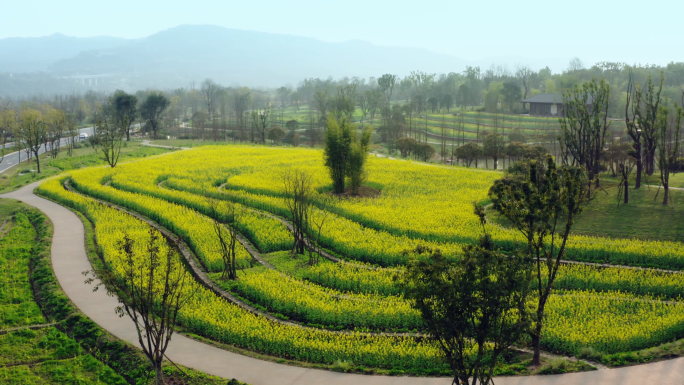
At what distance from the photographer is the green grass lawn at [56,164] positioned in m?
43.3

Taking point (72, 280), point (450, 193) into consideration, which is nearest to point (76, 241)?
point (72, 280)

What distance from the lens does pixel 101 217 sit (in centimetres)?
2975

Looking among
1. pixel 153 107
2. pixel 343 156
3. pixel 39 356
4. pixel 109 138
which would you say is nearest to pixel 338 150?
pixel 343 156

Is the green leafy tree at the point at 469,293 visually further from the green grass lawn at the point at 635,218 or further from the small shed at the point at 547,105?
the small shed at the point at 547,105

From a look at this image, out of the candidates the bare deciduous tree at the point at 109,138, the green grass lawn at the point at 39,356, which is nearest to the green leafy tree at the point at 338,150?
the green grass lawn at the point at 39,356

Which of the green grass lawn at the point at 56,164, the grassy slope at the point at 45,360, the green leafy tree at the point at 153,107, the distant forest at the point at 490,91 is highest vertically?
the distant forest at the point at 490,91

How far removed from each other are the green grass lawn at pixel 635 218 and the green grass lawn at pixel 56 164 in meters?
35.7

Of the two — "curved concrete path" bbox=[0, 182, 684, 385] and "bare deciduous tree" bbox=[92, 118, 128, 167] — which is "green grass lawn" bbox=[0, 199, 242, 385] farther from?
"bare deciduous tree" bbox=[92, 118, 128, 167]

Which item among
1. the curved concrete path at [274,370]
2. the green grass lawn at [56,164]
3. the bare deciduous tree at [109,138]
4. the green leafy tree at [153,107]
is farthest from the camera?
the green leafy tree at [153,107]

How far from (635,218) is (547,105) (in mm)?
60544

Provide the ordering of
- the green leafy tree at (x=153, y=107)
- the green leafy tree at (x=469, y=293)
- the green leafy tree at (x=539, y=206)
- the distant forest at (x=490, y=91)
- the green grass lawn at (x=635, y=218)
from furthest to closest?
1. the distant forest at (x=490, y=91)
2. the green leafy tree at (x=153, y=107)
3. the green grass lawn at (x=635, y=218)
4. the green leafy tree at (x=539, y=206)
5. the green leafy tree at (x=469, y=293)

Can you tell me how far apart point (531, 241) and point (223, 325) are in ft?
30.2

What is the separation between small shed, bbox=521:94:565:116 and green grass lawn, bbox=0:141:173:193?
2187 inches

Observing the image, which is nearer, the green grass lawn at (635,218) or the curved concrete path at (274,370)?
the curved concrete path at (274,370)
